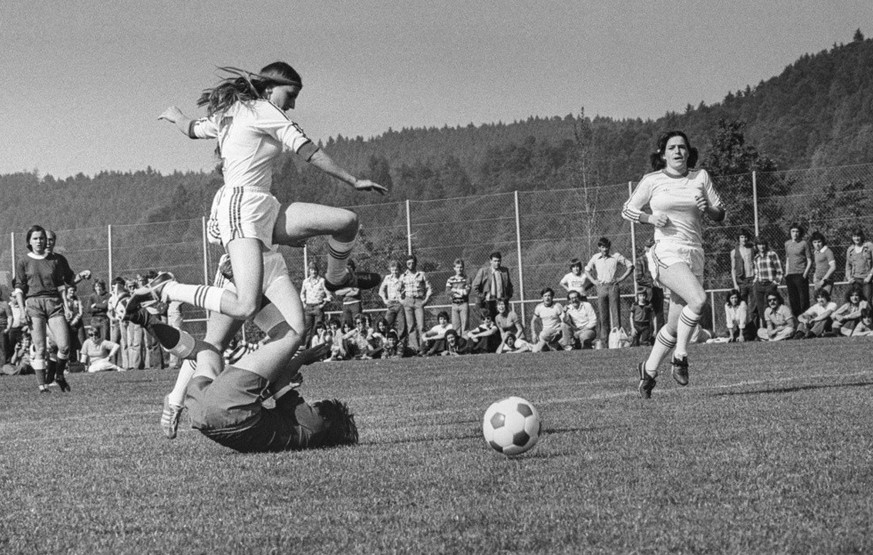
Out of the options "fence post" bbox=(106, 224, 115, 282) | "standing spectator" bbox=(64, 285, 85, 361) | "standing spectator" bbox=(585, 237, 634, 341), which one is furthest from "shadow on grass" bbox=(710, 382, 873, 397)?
"fence post" bbox=(106, 224, 115, 282)

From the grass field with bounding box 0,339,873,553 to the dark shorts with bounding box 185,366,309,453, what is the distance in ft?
0.47

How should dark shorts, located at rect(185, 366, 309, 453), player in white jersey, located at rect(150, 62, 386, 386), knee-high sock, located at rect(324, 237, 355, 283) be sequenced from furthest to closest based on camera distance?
knee-high sock, located at rect(324, 237, 355, 283)
player in white jersey, located at rect(150, 62, 386, 386)
dark shorts, located at rect(185, 366, 309, 453)

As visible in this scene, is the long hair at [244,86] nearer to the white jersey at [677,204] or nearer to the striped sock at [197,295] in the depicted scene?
the striped sock at [197,295]

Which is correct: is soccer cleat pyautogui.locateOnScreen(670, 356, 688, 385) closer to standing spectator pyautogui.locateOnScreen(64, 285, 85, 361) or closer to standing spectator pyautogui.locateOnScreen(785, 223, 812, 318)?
standing spectator pyautogui.locateOnScreen(785, 223, 812, 318)

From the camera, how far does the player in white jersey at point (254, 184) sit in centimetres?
733

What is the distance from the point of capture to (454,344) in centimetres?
2431

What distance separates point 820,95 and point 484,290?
363ft

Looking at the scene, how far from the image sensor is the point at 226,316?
7832mm

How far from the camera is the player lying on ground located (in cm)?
671

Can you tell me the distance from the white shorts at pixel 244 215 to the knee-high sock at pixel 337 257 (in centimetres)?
81

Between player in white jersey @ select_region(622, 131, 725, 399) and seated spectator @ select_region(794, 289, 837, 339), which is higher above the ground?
player in white jersey @ select_region(622, 131, 725, 399)

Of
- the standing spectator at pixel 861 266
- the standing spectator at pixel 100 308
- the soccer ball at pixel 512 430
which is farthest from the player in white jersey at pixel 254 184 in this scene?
the standing spectator at pixel 100 308

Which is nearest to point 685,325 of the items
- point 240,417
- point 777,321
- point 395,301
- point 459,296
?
point 240,417

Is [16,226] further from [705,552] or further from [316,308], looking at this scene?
[705,552]
